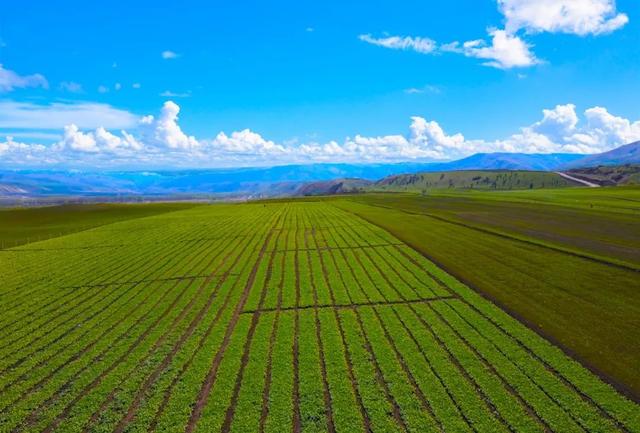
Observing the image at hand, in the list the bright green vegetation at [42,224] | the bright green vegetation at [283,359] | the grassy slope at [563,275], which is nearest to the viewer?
the bright green vegetation at [283,359]

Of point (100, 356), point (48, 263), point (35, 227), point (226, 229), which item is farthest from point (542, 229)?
point (35, 227)

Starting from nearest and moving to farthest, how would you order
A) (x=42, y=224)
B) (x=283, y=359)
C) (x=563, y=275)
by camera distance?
(x=283, y=359) → (x=563, y=275) → (x=42, y=224)

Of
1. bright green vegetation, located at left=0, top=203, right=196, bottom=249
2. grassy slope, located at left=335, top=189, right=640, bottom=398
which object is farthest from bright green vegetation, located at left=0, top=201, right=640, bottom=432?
bright green vegetation, located at left=0, top=203, right=196, bottom=249

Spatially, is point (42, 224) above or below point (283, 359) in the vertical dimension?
above

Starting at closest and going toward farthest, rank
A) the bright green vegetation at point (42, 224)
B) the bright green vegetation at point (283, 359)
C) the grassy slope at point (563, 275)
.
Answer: the bright green vegetation at point (283, 359) < the grassy slope at point (563, 275) < the bright green vegetation at point (42, 224)

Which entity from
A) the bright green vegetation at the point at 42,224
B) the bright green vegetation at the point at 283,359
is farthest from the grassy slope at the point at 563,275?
the bright green vegetation at the point at 42,224

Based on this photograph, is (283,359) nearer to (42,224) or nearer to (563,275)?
(563,275)

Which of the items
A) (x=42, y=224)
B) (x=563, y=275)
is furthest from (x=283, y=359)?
(x=42, y=224)

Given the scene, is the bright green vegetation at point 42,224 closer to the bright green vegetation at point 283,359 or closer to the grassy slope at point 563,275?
the bright green vegetation at point 283,359

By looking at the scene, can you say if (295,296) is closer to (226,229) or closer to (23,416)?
(23,416)
